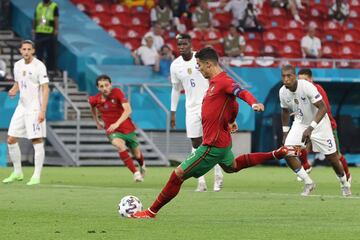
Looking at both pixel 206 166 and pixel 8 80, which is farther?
pixel 8 80

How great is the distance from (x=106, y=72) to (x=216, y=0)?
591 centimetres

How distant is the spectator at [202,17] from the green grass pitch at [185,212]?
1249 centimetres

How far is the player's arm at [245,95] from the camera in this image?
1227 cm

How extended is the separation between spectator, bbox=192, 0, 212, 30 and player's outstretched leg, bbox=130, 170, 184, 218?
21671 mm

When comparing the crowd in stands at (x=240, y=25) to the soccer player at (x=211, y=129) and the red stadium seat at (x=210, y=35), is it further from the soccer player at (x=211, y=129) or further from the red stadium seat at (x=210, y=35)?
the soccer player at (x=211, y=129)

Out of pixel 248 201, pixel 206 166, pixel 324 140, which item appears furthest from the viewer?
pixel 324 140

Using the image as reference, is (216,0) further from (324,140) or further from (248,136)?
(324,140)

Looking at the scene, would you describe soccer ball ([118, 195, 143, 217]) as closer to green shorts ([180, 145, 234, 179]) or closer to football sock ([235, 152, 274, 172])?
green shorts ([180, 145, 234, 179])

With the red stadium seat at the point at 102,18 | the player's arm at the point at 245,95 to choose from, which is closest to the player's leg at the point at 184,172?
the player's arm at the point at 245,95

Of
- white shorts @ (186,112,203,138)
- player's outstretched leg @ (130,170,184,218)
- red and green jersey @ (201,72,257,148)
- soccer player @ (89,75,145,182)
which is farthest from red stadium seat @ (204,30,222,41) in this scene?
player's outstretched leg @ (130,170,184,218)

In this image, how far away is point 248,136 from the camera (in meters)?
32.8

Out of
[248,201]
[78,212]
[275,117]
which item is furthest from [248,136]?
[78,212]

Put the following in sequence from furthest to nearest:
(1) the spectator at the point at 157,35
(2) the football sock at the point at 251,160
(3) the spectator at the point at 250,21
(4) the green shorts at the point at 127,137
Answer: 1. (3) the spectator at the point at 250,21
2. (1) the spectator at the point at 157,35
3. (4) the green shorts at the point at 127,137
4. (2) the football sock at the point at 251,160

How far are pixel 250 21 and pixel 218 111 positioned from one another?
2255cm
